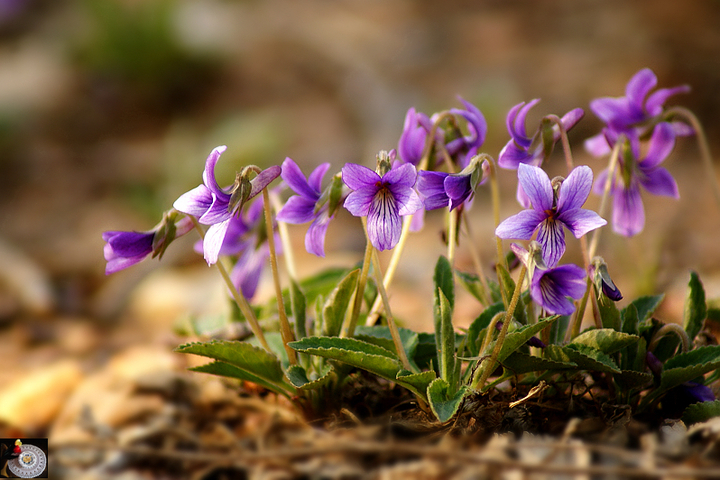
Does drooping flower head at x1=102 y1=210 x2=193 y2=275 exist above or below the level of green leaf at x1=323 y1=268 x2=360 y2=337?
above

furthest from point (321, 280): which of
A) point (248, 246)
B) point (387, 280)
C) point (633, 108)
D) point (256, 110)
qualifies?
point (256, 110)

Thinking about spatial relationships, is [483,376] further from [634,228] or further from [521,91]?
[521,91]

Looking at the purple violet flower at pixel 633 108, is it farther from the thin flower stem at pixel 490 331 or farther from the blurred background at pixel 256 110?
the blurred background at pixel 256 110

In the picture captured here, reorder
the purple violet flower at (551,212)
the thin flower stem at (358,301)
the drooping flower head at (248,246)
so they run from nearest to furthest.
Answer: the purple violet flower at (551,212)
the thin flower stem at (358,301)
the drooping flower head at (248,246)

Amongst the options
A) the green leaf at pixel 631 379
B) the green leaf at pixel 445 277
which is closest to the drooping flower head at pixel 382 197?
the green leaf at pixel 445 277

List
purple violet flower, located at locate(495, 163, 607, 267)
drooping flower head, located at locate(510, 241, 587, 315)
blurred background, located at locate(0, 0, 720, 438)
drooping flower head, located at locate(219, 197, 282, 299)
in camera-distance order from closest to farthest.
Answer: purple violet flower, located at locate(495, 163, 607, 267)
drooping flower head, located at locate(510, 241, 587, 315)
drooping flower head, located at locate(219, 197, 282, 299)
blurred background, located at locate(0, 0, 720, 438)

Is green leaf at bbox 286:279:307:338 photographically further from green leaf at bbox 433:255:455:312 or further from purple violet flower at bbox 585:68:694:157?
purple violet flower at bbox 585:68:694:157

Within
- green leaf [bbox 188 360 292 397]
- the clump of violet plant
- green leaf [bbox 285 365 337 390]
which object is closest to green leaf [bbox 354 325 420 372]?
the clump of violet plant

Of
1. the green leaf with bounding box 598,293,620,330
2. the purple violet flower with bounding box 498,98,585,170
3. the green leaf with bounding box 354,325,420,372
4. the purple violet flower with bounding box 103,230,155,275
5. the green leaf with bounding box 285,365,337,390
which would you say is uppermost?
the purple violet flower with bounding box 498,98,585,170
